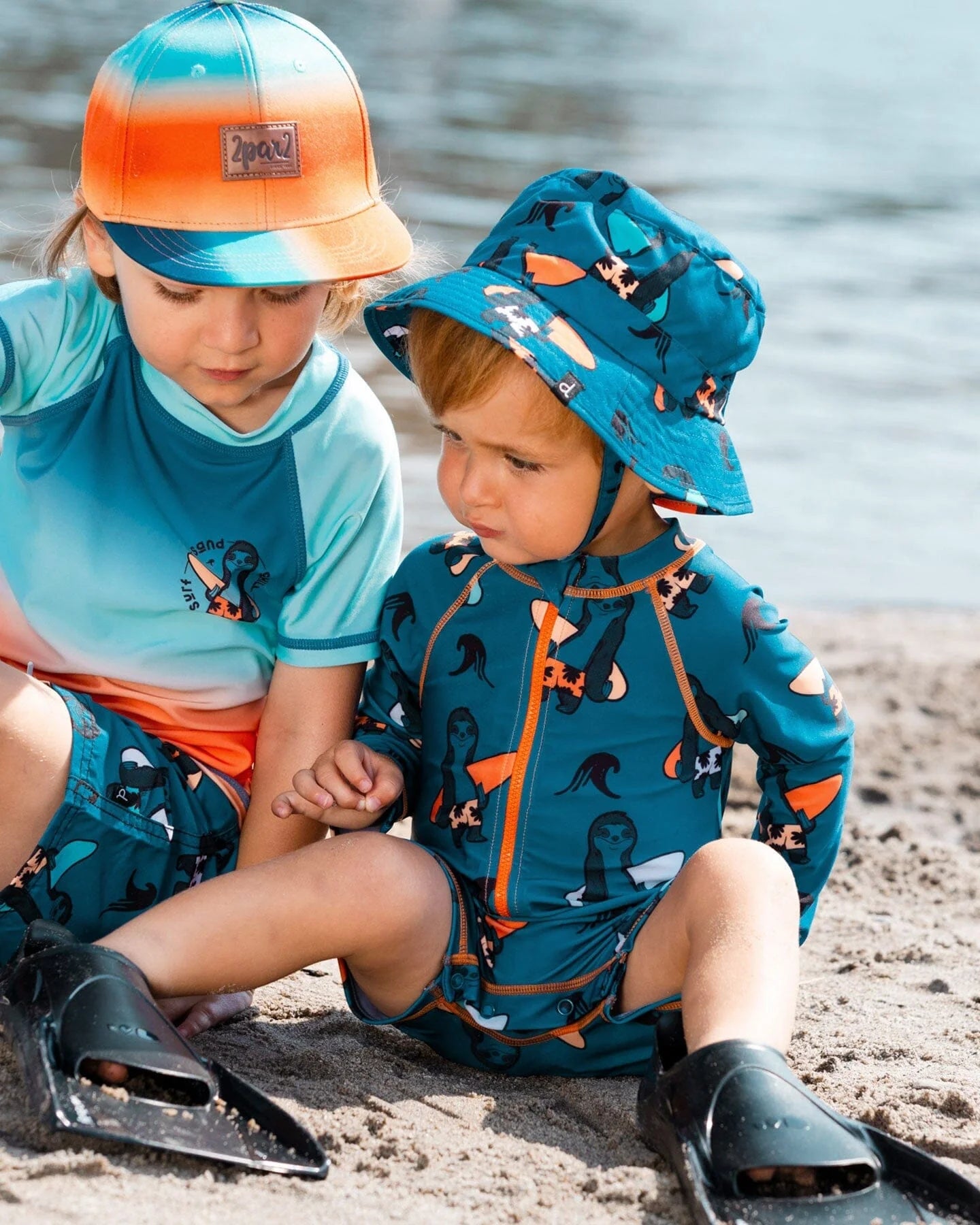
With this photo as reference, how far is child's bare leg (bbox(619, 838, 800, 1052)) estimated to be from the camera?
83.6 inches

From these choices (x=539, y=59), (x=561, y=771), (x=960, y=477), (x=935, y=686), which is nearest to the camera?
(x=561, y=771)

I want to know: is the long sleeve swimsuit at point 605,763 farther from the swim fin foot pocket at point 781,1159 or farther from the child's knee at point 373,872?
the swim fin foot pocket at point 781,1159

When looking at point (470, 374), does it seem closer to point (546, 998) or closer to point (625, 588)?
point (625, 588)

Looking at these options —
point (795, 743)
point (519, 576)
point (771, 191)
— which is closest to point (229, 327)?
point (519, 576)

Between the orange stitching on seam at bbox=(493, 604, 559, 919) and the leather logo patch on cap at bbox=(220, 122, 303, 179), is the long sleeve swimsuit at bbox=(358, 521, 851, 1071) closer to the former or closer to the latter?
the orange stitching on seam at bbox=(493, 604, 559, 919)

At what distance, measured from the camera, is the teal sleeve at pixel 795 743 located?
240 cm

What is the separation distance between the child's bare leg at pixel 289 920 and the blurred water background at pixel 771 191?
2968 mm

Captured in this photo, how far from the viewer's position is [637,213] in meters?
2.35

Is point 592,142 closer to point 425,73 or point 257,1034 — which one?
point 425,73

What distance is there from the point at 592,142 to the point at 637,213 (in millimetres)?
10400

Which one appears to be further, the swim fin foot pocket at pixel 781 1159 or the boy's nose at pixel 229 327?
the boy's nose at pixel 229 327

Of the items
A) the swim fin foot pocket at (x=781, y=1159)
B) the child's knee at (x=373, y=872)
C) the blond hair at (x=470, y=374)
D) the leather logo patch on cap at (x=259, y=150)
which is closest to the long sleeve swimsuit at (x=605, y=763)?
the child's knee at (x=373, y=872)

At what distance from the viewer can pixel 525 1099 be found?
2373 millimetres

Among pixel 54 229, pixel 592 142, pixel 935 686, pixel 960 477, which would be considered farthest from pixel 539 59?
pixel 54 229
